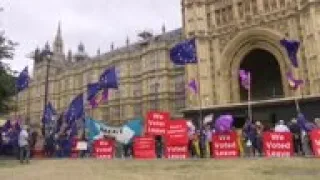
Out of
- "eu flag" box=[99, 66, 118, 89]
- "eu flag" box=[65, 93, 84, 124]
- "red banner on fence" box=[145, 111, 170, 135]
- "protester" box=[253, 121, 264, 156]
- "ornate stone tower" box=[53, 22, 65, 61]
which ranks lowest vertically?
"protester" box=[253, 121, 264, 156]

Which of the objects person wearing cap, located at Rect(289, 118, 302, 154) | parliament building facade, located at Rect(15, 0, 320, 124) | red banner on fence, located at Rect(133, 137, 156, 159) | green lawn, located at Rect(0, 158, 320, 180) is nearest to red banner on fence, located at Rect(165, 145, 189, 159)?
red banner on fence, located at Rect(133, 137, 156, 159)

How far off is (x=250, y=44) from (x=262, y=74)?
4.76 m

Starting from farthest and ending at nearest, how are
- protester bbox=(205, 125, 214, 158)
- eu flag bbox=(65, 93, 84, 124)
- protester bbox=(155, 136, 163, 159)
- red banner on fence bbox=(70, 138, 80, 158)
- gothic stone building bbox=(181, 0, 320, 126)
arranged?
1. gothic stone building bbox=(181, 0, 320, 126)
2. eu flag bbox=(65, 93, 84, 124)
3. red banner on fence bbox=(70, 138, 80, 158)
4. protester bbox=(155, 136, 163, 159)
5. protester bbox=(205, 125, 214, 158)

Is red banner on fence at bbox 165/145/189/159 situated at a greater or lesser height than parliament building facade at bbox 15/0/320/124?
lesser

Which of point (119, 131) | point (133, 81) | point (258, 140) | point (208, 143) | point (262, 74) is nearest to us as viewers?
point (258, 140)

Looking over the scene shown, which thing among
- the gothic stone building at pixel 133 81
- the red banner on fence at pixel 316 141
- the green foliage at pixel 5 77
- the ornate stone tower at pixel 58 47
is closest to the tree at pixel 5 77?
the green foliage at pixel 5 77

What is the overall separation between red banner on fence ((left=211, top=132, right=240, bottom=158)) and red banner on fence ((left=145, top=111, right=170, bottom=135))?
3008 mm

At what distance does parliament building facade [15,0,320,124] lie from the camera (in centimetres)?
3378

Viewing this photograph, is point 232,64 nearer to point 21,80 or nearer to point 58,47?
point 21,80

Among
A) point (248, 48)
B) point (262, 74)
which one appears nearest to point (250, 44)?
point (248, 48)

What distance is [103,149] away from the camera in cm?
2394

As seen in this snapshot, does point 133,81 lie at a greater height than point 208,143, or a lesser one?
greater

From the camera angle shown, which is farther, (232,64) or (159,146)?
(232,64)

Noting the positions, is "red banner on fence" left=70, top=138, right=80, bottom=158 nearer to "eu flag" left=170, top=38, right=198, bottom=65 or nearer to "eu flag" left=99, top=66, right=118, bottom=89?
"eu flag" left=99, top=66, right=118, bottom=89
